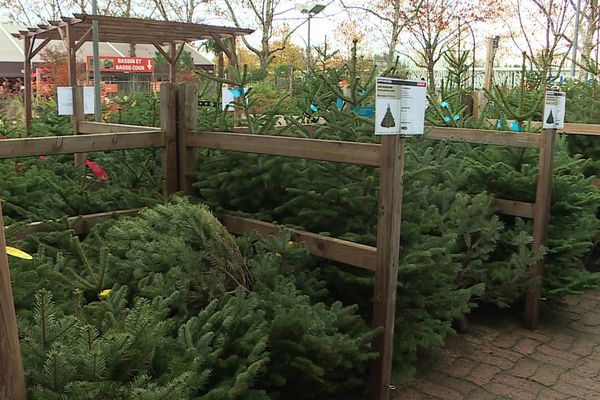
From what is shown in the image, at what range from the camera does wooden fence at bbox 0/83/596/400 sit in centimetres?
304

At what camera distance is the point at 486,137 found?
15.9ft

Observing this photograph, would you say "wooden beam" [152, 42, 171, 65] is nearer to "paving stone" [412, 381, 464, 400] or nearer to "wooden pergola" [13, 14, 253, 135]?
"wooden pergola" [13, 14, 253, 135]

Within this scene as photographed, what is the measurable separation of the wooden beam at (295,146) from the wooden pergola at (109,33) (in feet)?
17.4

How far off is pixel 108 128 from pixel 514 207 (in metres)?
3.28

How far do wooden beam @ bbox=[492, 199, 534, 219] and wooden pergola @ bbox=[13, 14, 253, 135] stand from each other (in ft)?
17.9

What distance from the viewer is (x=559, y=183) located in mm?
4695

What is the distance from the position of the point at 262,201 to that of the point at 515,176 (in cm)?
207

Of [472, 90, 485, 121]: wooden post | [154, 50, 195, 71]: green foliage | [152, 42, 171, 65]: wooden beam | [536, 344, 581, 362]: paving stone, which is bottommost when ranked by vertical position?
[536, 344, 581, 362]: paving stone

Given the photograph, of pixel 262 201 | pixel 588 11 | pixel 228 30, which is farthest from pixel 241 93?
pixel 588 11

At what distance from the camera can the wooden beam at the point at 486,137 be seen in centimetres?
457

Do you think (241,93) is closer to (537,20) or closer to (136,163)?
(136,163)

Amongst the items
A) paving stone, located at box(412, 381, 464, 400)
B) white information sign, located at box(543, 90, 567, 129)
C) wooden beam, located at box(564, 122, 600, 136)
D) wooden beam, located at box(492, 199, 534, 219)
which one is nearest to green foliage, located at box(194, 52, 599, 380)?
wooden beam, located at box(492, 199, 534, 219)

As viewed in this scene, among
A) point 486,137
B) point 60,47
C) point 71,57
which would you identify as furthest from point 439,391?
point 60,47

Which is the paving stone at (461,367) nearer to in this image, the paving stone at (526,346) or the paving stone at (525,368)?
the paving stone at (525,368)
